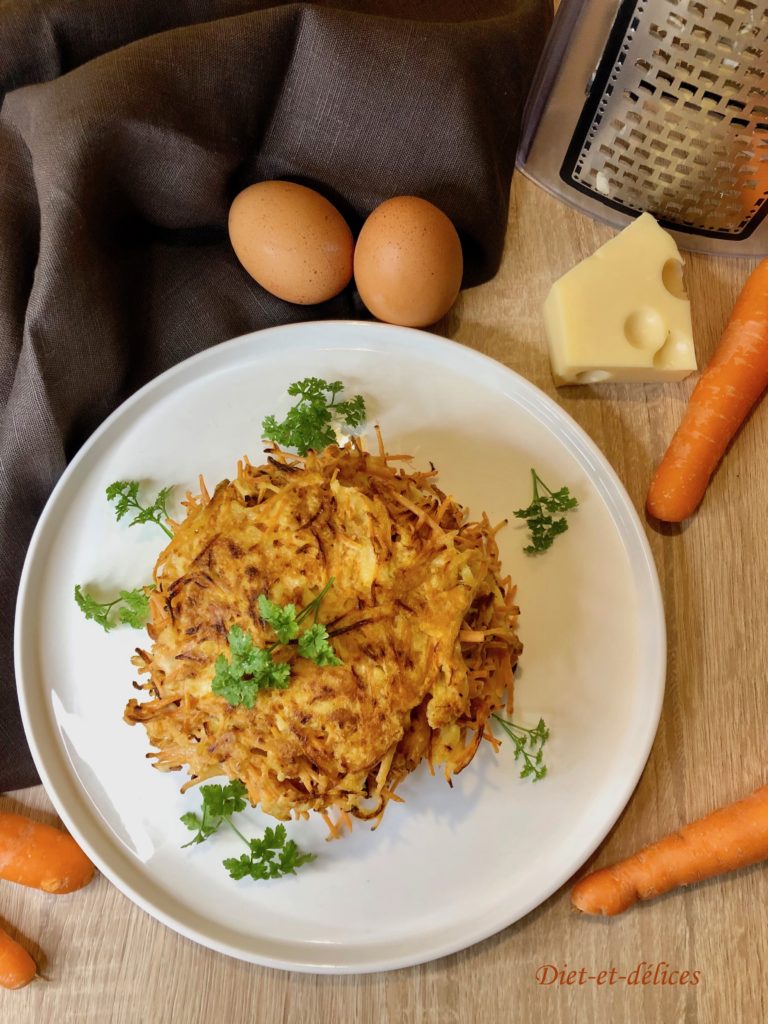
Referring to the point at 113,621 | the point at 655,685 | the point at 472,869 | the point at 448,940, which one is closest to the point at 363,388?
the point at 113,621

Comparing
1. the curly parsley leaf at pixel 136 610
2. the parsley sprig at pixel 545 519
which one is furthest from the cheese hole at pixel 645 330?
the curly parsley leaf at pixel 136 610

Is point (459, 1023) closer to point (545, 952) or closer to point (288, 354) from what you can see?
point (545, 952)

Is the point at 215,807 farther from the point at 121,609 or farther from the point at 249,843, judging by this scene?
the point at 121,609

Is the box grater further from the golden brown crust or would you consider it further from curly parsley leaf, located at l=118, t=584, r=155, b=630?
curly parsley leaf, located at l=118, t=584, r=155, b=630

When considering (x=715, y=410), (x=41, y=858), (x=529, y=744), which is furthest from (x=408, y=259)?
(x=41, y=858)

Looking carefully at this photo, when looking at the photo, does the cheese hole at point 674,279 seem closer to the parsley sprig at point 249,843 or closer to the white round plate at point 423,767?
the white round plate at point 423,767

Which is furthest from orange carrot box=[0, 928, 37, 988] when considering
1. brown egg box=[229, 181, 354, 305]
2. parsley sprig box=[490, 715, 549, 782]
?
brown egg box=[229, 181, 354, 305]
